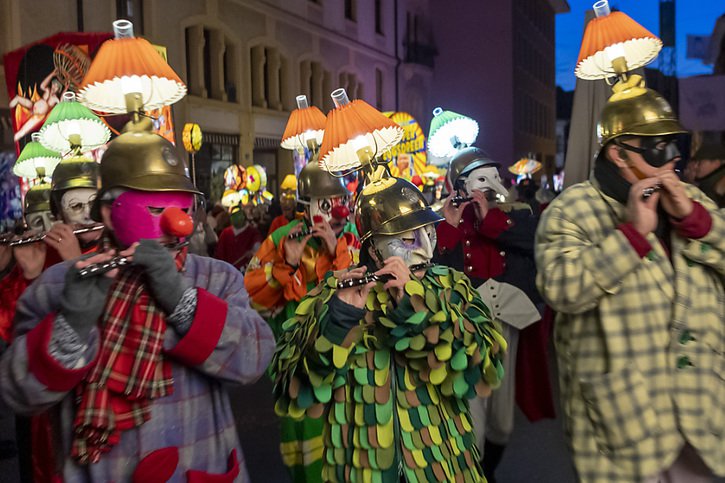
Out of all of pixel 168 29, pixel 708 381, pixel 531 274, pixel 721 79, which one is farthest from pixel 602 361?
pixel 168 29

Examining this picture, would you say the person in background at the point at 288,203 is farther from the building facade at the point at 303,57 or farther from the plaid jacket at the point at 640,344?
the plaid jacket at the point at 640,344

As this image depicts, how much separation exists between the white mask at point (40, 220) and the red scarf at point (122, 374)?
10.6ft

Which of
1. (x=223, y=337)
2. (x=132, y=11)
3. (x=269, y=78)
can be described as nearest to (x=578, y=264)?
(x=223, y=337)

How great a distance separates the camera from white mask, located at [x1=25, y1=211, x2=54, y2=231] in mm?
5398

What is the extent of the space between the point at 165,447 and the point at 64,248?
1.85 meters

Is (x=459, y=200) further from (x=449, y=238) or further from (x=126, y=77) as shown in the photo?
(x=126, y=77)

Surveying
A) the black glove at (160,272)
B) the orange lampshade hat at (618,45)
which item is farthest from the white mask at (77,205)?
the orange lampshade hat at (618,45)

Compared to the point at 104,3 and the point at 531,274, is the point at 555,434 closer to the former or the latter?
the point at 531,274

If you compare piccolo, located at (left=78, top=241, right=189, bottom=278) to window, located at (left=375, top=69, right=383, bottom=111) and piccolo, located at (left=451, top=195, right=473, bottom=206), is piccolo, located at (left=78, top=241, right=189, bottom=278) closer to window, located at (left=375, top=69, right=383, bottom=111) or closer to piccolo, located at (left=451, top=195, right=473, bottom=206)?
piccolo, located at (left=451, top=195, right=473, bottom=206)

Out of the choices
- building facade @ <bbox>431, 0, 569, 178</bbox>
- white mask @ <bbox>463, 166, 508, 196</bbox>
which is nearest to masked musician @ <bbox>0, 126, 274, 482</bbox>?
white mask @ <bbox>463, 166, 508, 196</bbox>

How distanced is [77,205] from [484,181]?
260cm

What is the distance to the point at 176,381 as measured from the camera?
8.28ft

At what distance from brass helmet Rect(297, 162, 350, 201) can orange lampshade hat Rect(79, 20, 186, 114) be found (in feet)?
8.23

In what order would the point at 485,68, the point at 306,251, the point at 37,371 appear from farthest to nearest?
the point at 485,68 → the point at 306,251 → the point at 37,371
